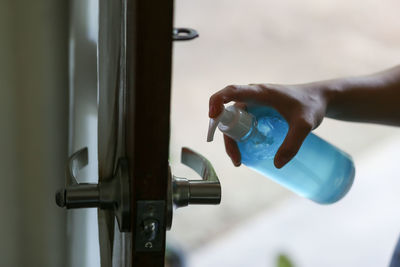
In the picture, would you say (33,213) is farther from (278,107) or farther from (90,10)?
(278,107)

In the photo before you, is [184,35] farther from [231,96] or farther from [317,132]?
[317,132]

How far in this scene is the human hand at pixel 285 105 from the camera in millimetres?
443

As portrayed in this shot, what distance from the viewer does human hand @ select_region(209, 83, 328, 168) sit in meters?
0.44

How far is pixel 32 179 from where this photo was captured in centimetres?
70

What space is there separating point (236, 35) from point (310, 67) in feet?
0.82

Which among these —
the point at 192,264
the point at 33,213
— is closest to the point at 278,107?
the point at 33,213

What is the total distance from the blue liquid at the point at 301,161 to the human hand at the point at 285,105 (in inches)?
0.5

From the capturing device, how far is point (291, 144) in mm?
449

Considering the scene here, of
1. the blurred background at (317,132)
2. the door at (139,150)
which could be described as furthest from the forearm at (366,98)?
the blurred background at (317,132)

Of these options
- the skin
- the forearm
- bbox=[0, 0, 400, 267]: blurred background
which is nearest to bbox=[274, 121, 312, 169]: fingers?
the skin

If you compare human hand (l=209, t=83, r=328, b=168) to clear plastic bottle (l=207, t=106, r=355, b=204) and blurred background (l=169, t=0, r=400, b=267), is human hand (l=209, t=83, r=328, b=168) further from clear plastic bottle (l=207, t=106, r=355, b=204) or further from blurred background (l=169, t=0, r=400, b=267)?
blurred background (l=169, t=0, r=400, b=267)

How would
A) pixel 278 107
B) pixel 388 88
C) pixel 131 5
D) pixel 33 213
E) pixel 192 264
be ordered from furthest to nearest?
pixel 192 264, pixel 33 213, pixel 388 88, pixel 278 107, pixel 131 5

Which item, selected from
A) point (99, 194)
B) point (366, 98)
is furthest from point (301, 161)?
point (99, 194)

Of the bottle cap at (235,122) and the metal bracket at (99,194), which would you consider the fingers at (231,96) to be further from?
the metal bracket at (99,194)
